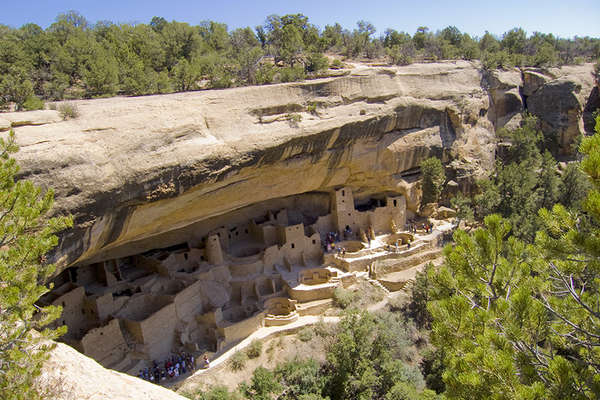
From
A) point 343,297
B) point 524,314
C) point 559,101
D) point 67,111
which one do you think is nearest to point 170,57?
point 67,111

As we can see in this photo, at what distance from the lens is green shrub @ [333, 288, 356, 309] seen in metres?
17.3

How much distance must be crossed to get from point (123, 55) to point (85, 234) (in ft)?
43.3

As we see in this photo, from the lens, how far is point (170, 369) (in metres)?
14.1

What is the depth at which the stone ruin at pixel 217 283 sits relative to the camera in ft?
47.2

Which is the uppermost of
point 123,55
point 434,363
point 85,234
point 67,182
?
point 123,55

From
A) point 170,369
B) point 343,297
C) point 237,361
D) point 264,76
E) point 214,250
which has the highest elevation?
point 264,76

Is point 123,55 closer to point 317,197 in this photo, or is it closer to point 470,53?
point 317,197

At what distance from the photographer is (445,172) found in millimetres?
22766

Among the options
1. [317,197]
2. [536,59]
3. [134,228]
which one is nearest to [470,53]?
[536,59]

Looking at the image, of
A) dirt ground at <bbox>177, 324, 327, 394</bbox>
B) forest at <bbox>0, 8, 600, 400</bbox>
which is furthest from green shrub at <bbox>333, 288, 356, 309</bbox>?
dirt ground at <bbox>177, 324, 327, 394</bbox>

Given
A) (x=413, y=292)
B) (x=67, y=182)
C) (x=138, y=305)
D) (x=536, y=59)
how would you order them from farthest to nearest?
(x=536, y=59), (x=413, y=292), (x=138, y=305), (x=67, y=182)

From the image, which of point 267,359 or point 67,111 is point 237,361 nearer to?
point 267,359

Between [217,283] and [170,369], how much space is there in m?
4.05

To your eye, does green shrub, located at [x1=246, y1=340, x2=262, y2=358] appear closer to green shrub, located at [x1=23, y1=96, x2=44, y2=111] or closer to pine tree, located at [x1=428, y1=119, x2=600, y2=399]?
pine tree, located at [x1=428, y1=119, x2=600, y2=399]
